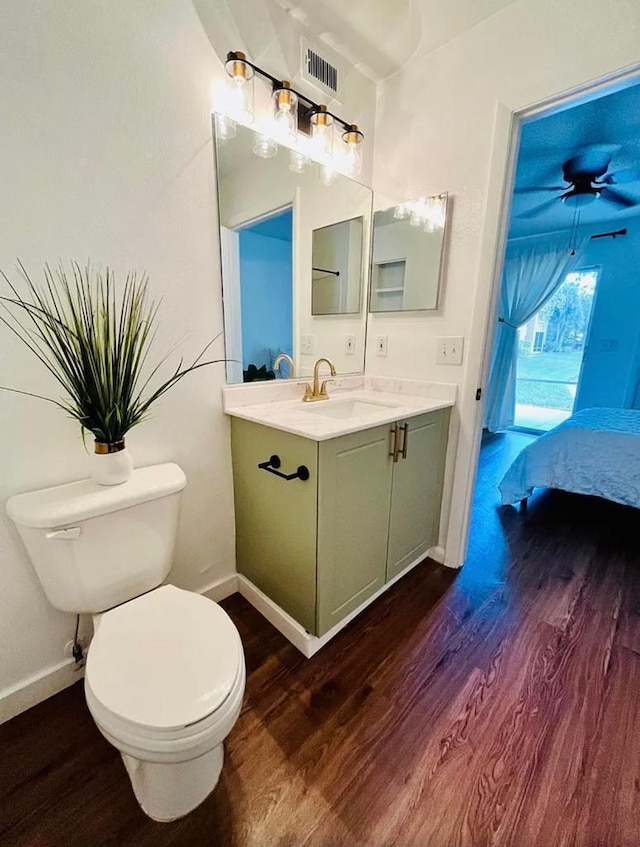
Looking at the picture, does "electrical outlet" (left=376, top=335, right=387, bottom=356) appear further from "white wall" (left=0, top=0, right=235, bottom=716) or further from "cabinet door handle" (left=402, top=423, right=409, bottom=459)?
"white wall" (left=0, top=0, right=235, bottom=716)

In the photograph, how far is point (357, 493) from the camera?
133cm

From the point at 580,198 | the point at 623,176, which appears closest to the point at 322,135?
the point at 580,198

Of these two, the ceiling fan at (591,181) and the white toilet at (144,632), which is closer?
the white toilet at (144,632)

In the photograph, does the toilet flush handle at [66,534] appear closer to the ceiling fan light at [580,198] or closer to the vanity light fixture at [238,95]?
the vanity light fixture at [238,95]

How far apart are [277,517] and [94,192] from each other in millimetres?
1222

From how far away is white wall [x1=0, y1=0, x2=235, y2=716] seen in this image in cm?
95

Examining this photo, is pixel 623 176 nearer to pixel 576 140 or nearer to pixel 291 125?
pixel 576 140

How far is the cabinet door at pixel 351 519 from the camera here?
1.22m

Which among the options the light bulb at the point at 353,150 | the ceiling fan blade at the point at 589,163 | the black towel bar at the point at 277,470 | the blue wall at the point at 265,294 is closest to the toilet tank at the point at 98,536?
the black towel bar at the point at 277,470

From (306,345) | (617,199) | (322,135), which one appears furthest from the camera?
(617,199)

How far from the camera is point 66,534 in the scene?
0.96 meters

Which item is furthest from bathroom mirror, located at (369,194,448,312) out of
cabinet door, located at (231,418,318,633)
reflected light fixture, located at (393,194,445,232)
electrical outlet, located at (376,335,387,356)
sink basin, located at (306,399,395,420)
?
cabinet door, located at (231,418,318,633)

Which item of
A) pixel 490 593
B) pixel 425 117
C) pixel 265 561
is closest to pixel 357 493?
pixel 265 561

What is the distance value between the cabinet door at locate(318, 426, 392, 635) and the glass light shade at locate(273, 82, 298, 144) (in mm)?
1282
